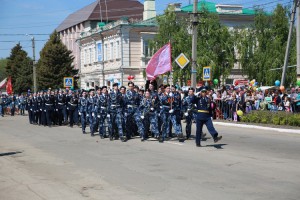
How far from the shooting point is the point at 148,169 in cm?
1059

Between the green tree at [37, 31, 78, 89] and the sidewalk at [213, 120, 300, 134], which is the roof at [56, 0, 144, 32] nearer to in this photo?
the green tree at [37, 31, 78, 89]

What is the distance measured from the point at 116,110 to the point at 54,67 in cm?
4719

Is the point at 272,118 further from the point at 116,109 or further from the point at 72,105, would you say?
the point at 72,105

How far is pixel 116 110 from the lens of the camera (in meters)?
17.1

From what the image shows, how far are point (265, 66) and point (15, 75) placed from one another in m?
47.8


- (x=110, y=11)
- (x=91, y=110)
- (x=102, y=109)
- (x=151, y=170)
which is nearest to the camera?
(x=151, y=170)

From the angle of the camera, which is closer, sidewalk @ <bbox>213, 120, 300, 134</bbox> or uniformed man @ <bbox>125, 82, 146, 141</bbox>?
uniformed man @ <bbox>125, 82, 146, 141</bbox>

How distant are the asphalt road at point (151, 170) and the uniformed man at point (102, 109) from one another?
151cm

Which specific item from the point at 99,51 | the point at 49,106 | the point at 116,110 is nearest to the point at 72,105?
the point at 49,106

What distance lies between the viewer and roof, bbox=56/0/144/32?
78.2 meters

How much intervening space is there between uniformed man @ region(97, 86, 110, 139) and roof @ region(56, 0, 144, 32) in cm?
6074

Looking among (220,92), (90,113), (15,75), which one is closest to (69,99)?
(90,113)

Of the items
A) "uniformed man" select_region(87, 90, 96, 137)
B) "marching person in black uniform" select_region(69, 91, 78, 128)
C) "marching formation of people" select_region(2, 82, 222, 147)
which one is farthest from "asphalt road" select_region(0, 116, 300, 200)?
"marching person in black uniform" select_region(69, 91, 78, 128)

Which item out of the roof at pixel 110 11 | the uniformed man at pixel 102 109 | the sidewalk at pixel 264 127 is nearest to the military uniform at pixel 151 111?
the uniformed man at pixel 102 109
